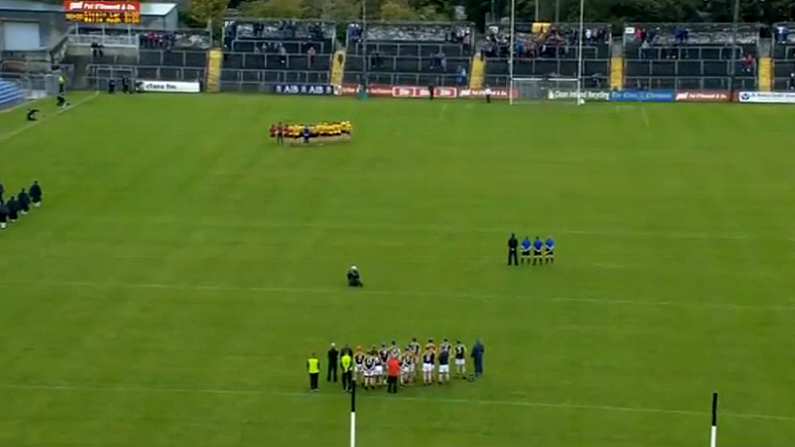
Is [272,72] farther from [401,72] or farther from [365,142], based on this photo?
[365,142]

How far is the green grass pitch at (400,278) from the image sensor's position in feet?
113

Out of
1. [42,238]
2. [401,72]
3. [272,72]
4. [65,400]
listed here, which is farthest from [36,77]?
[65,400]

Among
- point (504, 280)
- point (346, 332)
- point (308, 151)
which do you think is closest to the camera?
point (346, 332)

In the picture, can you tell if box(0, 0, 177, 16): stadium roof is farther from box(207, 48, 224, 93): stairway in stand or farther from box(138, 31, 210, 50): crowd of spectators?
box(207, 48, 224, 93): stairway in stand

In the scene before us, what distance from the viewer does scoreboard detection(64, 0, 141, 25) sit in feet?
297

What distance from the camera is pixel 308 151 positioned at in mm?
69625

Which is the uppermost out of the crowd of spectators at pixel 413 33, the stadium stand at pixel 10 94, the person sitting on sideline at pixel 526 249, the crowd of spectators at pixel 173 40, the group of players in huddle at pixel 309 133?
the crowd of spectators at pixel 413 33

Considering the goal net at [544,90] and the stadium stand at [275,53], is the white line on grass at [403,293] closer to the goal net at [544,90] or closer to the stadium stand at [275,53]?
the goal net at [544,90]

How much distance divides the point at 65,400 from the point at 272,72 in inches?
2259

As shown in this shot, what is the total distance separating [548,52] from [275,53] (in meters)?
16.9

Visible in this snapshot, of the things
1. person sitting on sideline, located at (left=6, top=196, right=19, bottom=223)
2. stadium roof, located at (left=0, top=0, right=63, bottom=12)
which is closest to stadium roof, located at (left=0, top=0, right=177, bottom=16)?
stadium roof, located at (left=0, top=0, right=63, bottom=12)

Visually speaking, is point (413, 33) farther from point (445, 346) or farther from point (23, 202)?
point (445, 346)

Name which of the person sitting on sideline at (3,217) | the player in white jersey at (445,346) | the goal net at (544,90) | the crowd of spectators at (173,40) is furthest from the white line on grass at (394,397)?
the crowd of spectators at (173,40)

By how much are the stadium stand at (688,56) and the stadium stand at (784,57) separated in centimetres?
119
